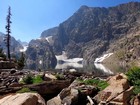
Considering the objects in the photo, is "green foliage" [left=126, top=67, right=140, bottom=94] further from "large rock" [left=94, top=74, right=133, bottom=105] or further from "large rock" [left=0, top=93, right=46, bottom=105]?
"large rock" [left=0, top=93, right=46, bottom=105]

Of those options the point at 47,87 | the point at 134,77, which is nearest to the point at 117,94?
the point at 134,77

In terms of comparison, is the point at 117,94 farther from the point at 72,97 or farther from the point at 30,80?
the point at 30,80

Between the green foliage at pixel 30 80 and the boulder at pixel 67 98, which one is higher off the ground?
the green foliage at pixel 30 80

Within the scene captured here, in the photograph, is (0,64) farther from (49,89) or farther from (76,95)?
(76,95)

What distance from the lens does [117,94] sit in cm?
2281

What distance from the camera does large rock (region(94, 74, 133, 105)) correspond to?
22.2 metres

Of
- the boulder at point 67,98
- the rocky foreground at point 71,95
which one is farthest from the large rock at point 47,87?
the boulder at point 67,98

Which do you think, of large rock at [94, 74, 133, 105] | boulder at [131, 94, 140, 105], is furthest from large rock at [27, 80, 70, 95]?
boulder at [131, 94, 140, 105]

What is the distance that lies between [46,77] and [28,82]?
351 centimetres

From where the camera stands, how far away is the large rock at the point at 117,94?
2225cm

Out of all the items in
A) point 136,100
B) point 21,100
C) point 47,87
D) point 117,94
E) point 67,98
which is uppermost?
point 47,87

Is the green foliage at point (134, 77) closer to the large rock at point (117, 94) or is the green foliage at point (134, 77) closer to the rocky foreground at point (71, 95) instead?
the rocky foreground at point (71, 95)

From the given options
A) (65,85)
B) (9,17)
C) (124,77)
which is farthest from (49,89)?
(9,17)

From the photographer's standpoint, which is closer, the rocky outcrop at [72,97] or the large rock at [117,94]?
the large rock at [117,94]
